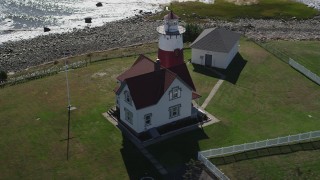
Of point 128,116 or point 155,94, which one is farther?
point 128,116

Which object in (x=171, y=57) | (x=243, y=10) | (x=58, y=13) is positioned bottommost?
(x=58, y=13)


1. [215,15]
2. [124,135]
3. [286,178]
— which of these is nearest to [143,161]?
[124,135]

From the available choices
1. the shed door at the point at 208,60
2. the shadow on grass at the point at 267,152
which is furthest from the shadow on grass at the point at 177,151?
the shed door at the point at 208,60

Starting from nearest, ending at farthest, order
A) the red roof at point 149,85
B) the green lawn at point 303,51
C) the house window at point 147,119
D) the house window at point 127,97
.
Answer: the red roof at point 149,85
the house window at point 127,97
the house window at point 147,119
the green lawn at point 303,51

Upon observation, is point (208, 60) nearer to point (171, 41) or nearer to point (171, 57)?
point (171, 57)

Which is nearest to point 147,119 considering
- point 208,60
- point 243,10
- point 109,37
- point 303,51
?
point 208,60

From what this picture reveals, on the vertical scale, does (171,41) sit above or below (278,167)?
above

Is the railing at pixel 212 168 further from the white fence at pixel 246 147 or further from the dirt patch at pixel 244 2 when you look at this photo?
the dirt patch at pixel 244 2

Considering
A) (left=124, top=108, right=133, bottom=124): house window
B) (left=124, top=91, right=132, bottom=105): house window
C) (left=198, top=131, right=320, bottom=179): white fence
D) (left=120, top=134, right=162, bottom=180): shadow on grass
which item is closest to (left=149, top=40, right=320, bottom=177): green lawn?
(left=120, top=134, right=162, bottom=180): shadow on grass
